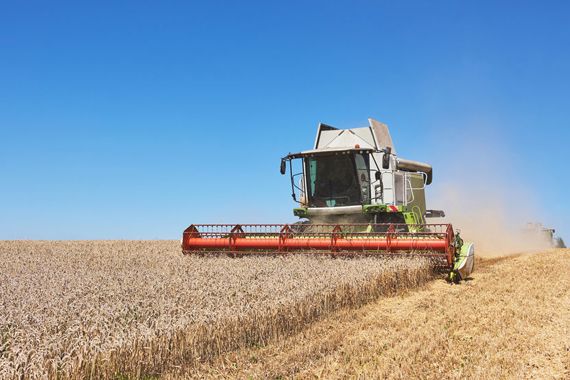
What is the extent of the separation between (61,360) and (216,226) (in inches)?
298

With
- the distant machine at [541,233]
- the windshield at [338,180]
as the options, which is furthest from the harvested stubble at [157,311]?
the distant machine at [541,233]

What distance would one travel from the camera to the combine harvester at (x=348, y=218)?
9672 millimetres

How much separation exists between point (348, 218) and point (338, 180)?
0.83m

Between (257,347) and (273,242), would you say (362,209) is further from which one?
(257,347)

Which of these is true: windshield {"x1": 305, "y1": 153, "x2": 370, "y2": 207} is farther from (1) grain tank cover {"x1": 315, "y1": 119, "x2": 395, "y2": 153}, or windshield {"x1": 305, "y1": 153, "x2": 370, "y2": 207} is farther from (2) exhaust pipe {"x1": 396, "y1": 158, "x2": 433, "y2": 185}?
(2) exhaust pipe {"x1": 396, "y1": 158, "x2": 433, "y2": 185}

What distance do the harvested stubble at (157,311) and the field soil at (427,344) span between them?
205 mm

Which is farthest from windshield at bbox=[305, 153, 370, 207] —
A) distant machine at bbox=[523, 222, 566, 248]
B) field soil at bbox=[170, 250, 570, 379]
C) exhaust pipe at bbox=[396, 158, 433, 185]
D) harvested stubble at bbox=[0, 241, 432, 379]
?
distant machine at bbox=[523, 222, 566, 248]

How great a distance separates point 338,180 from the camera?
11367mm

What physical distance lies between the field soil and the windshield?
3567 millimetres

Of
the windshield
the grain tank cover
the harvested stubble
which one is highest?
the grain tank cover

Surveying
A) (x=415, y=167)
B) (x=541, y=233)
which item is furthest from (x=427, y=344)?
(x=541, y=233)

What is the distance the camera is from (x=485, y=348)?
4992 mm

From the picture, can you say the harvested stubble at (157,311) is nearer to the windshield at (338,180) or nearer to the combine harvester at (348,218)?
the combine harvester at (348,218)

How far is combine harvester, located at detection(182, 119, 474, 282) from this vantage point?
9672mm
